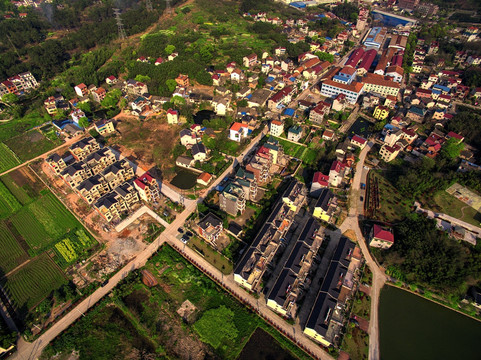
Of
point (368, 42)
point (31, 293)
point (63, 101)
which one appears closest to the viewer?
point (31, 293)

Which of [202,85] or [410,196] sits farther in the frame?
[202,85]

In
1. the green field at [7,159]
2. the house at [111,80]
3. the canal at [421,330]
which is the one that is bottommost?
the canal at [421,330]

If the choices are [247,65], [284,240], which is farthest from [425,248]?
[247,65]

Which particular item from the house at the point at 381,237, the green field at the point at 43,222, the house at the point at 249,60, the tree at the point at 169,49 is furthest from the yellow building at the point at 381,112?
the green field at the point at 43,222

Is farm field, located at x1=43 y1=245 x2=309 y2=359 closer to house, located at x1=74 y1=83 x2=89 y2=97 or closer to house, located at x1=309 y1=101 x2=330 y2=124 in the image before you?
house, located at x1=309 y1=101 x2=330 y2=124

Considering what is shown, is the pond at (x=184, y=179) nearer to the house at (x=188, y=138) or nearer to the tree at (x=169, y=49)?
the house at (x=188, y=138)

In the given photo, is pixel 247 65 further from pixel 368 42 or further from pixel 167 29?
pixel 368 42
